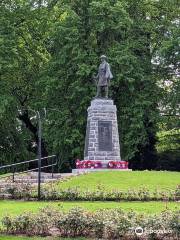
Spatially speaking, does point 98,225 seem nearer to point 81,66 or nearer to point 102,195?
point 102,195

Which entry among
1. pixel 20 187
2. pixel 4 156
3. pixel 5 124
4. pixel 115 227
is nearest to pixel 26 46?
pixel 5 124

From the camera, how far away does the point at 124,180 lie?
74.3ft

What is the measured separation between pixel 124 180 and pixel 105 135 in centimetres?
591

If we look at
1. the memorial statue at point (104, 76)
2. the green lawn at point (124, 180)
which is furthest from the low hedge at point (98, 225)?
the memorial statue at point (104, 76)

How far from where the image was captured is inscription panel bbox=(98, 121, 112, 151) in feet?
92.2

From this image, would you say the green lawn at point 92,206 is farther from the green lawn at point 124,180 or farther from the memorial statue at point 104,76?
the memorial statue at point 104,76

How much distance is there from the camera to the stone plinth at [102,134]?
2798cm

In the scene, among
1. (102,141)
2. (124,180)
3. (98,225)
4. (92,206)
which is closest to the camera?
(98,225)

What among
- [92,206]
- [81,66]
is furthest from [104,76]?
[92,206]

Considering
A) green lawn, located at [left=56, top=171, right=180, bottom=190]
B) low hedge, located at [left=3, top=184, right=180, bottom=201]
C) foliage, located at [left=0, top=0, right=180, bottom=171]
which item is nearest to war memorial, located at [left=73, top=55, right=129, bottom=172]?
green lawn, located at [left=56, top=171, right=180, bottom=190]

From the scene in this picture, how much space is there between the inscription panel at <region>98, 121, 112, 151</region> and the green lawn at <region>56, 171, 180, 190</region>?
11.8ft

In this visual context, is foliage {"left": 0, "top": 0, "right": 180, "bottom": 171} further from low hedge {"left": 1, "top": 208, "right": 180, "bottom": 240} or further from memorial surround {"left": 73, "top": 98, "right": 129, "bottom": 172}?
low hedge {"left": 1, "top": 208, "right": 180, "bottom": 240}

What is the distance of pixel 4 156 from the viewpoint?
38094 millimetres

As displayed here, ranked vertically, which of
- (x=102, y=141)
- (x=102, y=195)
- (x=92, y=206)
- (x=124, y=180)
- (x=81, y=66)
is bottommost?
(x=92, y=206)
